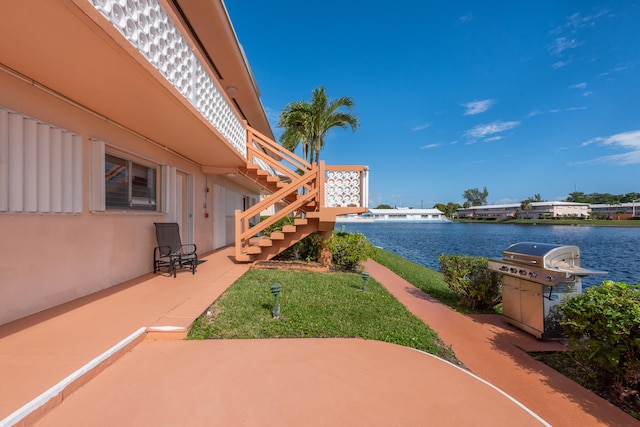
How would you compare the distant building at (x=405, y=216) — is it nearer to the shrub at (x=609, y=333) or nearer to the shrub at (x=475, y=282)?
the shrub at (x=475, y=282)

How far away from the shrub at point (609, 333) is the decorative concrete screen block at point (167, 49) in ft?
18.6

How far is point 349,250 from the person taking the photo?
7.39m

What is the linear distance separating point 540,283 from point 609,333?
1.19m

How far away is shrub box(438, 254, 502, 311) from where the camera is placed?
196 inches

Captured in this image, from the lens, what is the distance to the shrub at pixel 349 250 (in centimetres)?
729

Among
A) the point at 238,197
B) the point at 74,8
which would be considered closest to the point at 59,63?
the point at 74,8

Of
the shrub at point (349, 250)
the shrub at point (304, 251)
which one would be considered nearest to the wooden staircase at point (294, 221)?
the shrub at point (349, 250)

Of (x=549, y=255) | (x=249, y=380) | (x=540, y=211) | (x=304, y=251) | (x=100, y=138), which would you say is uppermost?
(x=100, y=138)

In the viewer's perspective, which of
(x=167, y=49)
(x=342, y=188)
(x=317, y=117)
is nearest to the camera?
(x=167, y=49)

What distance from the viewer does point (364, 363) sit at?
276 cm

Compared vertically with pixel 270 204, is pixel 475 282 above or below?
below

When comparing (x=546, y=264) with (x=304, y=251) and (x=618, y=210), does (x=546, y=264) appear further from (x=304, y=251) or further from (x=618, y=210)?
(x=618, y=210)

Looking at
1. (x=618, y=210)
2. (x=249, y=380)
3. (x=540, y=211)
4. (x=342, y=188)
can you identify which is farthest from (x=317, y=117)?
(x=618, y=210)

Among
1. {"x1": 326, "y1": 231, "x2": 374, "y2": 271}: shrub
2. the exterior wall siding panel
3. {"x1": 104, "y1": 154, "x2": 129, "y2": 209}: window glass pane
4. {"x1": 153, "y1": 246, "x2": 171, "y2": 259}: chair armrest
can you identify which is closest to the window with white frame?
{"x1": 104, "y1": 154, "x2": 129, "y2": 209}: window glass pane
